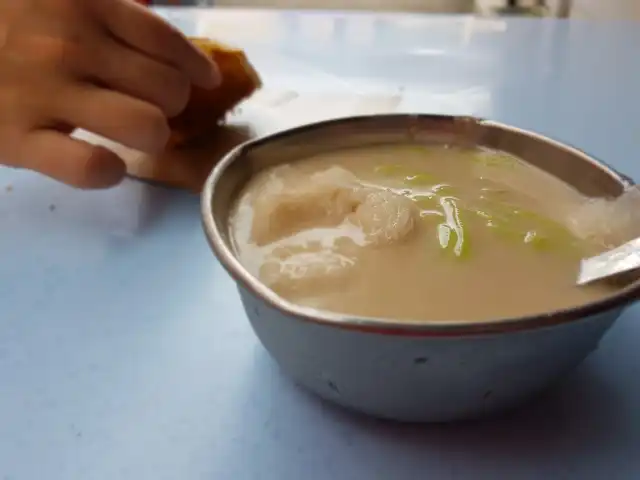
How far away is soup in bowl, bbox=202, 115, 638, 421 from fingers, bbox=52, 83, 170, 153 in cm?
14

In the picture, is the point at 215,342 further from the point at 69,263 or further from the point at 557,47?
the point at 557,47

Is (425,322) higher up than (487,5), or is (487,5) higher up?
(425,322)

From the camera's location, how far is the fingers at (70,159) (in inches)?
25.1

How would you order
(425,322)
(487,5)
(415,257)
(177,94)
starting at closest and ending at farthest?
(425,322) → (415,257) → (177,94) → (487,5)

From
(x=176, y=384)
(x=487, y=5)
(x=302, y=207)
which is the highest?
(x=302, y=207)

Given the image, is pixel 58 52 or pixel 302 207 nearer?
pixel 302 207

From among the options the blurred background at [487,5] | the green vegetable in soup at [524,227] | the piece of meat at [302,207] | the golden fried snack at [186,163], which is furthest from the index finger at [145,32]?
the blurred background at [487,5]

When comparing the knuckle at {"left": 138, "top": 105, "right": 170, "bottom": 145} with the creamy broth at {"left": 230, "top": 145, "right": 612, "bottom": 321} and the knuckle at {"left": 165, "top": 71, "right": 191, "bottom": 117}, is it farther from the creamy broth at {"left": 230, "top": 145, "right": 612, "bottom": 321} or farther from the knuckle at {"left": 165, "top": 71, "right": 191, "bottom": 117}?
the creamy broth at {"left": 230, "top": 145, "right": 612, "bottom": 321}


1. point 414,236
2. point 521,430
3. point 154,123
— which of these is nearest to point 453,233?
point 414,236

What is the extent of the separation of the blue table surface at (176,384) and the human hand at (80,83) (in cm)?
7

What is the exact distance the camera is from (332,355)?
0.39 metres

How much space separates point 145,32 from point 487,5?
159cm

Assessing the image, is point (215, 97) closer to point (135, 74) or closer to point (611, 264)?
point (135, 74)

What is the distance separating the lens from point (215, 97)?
80cm
